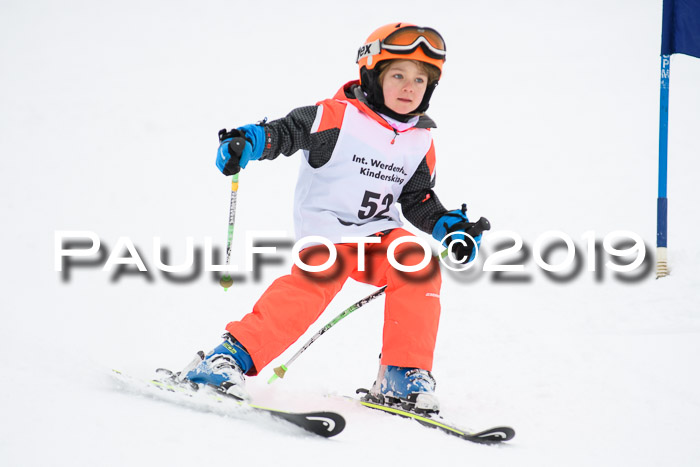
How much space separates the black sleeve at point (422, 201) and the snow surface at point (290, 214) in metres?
1.00

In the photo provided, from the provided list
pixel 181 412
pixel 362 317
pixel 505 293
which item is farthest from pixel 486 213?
pixel 181 412

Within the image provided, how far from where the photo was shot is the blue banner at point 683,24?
230 inches

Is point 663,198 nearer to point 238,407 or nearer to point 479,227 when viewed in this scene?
point 479,227

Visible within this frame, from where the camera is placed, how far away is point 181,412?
8.16ft

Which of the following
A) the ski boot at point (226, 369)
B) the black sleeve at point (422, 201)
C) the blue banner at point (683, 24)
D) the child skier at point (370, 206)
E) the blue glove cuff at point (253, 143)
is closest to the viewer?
the ski boot at point (226, 369)

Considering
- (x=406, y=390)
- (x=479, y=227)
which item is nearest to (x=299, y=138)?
(x=479, y=227)

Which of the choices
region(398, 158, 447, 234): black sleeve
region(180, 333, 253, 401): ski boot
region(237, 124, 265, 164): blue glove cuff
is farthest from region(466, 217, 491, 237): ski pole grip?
region(180, 333, 253, 401): ski boot

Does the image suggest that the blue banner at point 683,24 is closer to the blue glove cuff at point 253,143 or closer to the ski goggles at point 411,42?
the ski goggles at point 411,42

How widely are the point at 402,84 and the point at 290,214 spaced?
16.9 feet

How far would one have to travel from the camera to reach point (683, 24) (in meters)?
5.84

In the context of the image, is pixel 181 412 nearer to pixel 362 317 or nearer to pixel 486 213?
pixel 362 317

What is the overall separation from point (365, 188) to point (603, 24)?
16.2 meters

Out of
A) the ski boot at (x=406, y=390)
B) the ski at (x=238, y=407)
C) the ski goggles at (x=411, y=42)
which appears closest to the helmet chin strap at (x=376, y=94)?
the ski goggles at (x=411, y=42)

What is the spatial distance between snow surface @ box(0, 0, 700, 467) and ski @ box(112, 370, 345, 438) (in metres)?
0.06
